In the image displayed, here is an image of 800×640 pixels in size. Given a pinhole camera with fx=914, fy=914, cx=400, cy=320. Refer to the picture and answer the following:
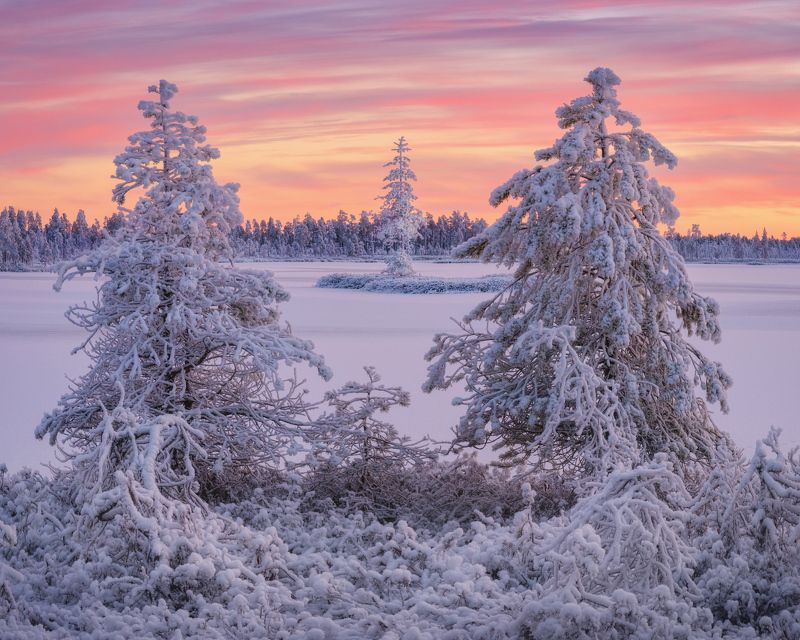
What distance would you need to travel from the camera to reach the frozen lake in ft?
57.0

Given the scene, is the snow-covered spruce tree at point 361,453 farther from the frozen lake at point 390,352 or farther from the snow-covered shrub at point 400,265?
the snow-covered shrub at point 400,265

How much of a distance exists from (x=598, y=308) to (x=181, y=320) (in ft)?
16.5

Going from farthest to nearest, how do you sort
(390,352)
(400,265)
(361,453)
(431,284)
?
(400,265) → (431,284) → (390,352) → (361,453)

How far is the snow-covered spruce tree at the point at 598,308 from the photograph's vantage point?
10.9 m

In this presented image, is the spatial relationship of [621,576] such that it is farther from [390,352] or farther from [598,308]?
[390,352]

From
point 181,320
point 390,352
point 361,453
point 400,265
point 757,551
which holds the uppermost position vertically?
point 400,265

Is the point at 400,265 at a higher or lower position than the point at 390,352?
higher

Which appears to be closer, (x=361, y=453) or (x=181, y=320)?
(x=181, y=320)

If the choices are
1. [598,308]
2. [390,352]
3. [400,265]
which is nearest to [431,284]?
[400,265]

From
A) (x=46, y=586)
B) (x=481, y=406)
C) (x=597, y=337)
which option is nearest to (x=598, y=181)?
(x=597, y=337)

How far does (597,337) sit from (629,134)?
2562 mm

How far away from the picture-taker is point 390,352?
27.4 m

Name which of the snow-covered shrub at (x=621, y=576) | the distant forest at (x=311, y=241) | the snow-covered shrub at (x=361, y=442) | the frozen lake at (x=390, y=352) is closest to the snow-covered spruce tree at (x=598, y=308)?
the snow-covered shrub at (x=361, y=442)

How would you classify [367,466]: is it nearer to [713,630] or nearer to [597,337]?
[597,337]
